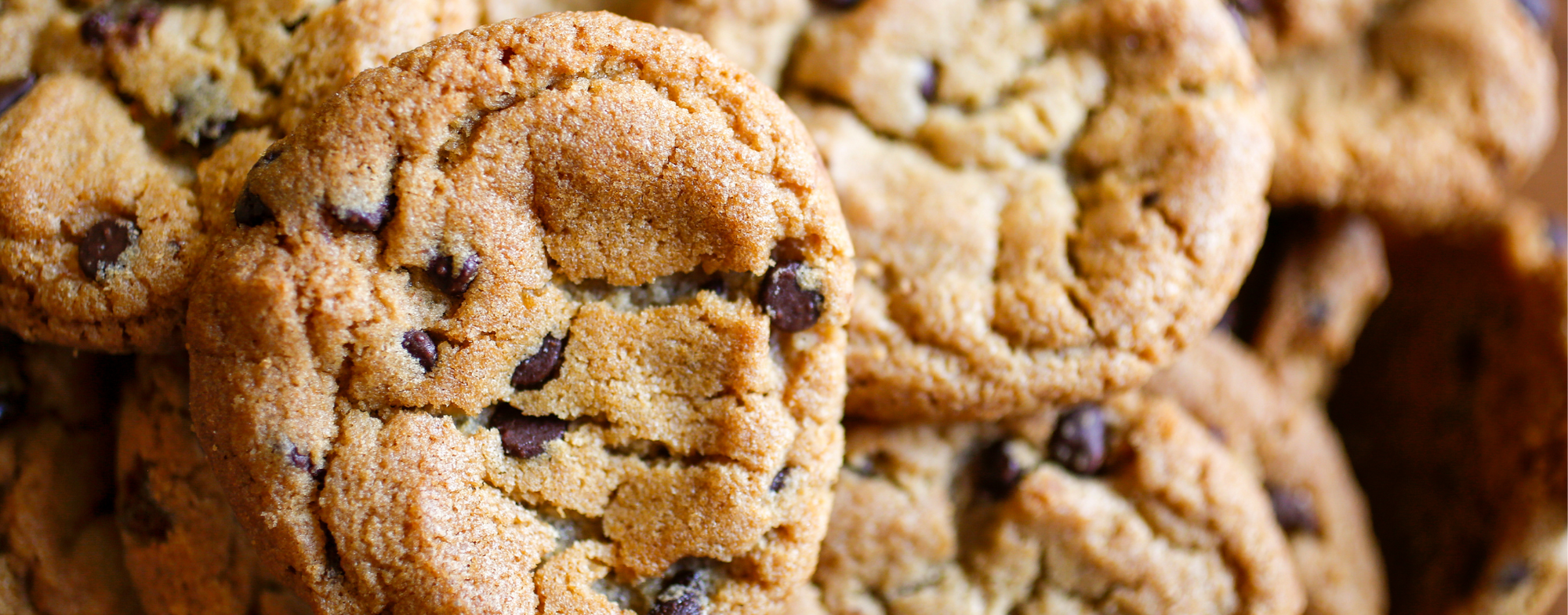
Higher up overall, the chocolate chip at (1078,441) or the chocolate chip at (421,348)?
the chocolate chip at (421,348)

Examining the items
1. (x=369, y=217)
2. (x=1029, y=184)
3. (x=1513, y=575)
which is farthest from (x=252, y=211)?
(x=1513, y=575)

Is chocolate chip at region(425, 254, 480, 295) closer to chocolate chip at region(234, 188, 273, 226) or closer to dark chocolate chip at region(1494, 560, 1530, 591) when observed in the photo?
chocolate chip at region(234, 188, 273, 226)

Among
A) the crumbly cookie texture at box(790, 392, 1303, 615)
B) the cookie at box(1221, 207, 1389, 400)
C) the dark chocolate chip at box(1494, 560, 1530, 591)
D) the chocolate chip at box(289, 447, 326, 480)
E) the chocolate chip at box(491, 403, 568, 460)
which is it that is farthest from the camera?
the cookie at box(1221, 207, 1389, 400)

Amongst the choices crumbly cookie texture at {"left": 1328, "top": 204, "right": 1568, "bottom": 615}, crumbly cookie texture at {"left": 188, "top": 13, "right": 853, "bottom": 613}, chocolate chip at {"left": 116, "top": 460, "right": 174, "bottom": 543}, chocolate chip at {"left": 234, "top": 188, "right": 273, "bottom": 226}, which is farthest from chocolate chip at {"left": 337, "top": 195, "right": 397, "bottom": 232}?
crumbly cookie texture at {"left": 1328, "top": 204, "right": 1568, "bottom": 615}

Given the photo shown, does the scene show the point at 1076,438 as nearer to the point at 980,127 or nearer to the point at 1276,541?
the point at 1276,541

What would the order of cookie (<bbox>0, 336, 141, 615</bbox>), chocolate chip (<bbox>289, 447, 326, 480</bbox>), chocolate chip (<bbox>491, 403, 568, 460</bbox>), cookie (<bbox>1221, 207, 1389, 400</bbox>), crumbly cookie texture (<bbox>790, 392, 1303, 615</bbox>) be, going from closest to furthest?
chocolate chip (<bbox>289, 447, 326, 480</bbox>), chocolate chip (<bbox>491, 403, 568, 460</bbox>), cookie (<bbox>0, 336, 141, 615</bbox>), crumbly cookie texture (<bbox>790, 392, 1303, 615</bbox>), cookie (<bbox>1221, 207, 1389, 400</bbox>)

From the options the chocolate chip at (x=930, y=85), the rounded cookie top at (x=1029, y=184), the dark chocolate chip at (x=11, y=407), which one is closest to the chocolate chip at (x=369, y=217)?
the rounded cookie top at (x=1029, y=184)

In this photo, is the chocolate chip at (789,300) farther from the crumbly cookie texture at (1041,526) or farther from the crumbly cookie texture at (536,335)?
the crumbly cookie texture at (1041,526)

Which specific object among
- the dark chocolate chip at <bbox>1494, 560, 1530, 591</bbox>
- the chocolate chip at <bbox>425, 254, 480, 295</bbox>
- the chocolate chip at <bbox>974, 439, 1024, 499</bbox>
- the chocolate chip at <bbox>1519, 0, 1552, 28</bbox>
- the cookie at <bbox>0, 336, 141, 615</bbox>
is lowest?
the dark chocolate chip at <bbox>1494, 560, 1530, 591</bbox>

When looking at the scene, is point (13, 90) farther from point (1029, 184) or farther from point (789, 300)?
point (1029, 184)
